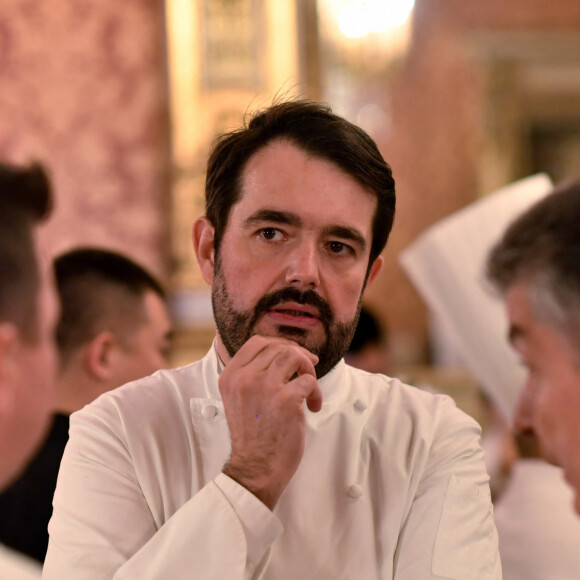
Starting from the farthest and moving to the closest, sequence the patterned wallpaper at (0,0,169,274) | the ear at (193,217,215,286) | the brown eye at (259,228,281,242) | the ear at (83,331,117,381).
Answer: the patterned wallpaper at (0,0,169,274)
the ear at (83,331,117,381)
the ear at (193,217,215,286)
the brown eye at (259,228,281,242)

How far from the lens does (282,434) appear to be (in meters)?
1.06

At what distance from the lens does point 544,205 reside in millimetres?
1082

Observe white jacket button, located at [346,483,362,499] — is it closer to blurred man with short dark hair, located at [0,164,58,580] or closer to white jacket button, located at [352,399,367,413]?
white jacket button, located at [352,399,367,413]

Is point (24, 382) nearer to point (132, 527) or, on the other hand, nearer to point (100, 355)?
point (132, 527)

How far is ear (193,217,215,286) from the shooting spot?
1356 millimetres

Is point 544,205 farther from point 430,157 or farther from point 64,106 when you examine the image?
point 430,157

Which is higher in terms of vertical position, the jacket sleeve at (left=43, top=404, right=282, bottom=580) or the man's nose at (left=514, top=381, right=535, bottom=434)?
the man's nose at (left=514, top=381, right=535, bottom=434)

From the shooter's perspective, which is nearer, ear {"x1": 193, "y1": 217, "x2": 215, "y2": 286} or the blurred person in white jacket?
the blurred person in white jacket

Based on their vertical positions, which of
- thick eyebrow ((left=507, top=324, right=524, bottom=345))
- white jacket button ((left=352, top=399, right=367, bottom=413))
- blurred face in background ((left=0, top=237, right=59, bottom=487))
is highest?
thick eyebrow ((left=507, top=324, right=524, bottom=345))

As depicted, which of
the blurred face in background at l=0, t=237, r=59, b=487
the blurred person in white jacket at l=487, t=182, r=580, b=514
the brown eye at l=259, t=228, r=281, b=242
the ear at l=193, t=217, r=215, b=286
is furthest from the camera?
the ear at l=193, t=217, r=215, b=286

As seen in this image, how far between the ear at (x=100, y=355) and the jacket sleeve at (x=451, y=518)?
2.30 ft

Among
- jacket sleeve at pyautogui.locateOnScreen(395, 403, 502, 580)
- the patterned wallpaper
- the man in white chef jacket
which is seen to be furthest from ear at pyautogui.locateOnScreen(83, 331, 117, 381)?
the patterned wallpaper

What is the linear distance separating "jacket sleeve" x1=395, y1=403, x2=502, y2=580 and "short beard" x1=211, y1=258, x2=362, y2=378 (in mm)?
203

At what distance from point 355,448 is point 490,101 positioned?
13.0 feet
